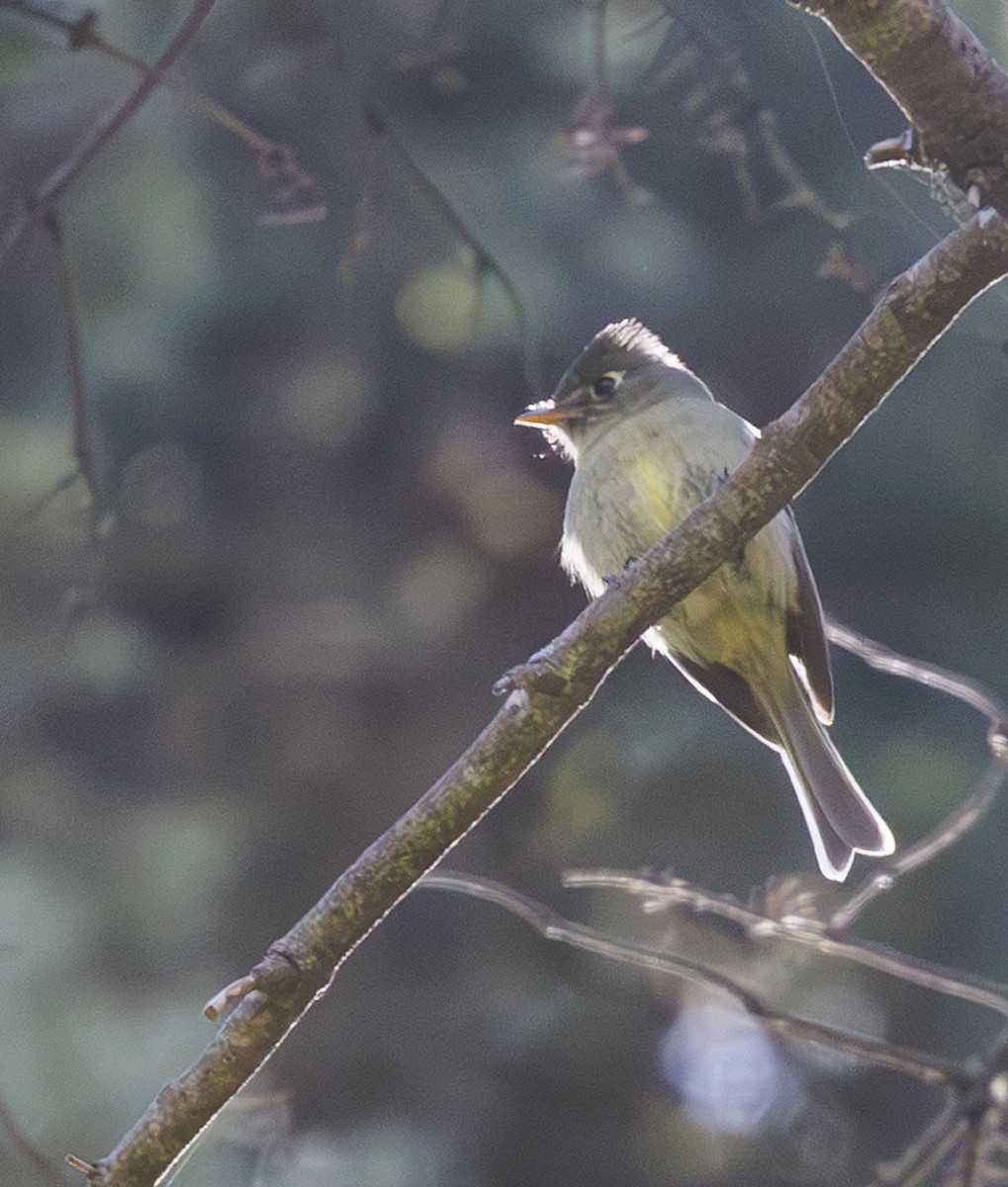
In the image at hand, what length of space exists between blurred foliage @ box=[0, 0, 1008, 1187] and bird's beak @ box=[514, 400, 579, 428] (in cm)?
16

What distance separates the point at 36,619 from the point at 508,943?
121 cm

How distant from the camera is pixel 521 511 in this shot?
3295mm

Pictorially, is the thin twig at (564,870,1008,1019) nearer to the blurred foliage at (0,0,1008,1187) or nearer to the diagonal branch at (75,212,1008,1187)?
the diagonal branch at (75,212,1008,1187)

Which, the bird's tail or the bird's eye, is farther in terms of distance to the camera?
the bird's eye

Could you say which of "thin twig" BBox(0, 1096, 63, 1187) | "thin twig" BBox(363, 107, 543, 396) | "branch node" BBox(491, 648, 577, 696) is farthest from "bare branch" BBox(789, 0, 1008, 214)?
"thin twig" BBox(0, 1096, 63, 1187)

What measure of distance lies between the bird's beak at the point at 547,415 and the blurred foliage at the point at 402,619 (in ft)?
0.51

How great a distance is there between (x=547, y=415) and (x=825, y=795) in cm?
78

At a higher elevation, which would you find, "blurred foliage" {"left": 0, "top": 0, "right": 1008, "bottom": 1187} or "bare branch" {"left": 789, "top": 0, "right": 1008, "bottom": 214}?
"blurred foliage" {"left": 0, "top": 0, "right": 1008, "bottom": 1187}

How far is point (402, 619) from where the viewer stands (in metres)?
3.40

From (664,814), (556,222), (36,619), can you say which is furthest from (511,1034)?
(556,222)

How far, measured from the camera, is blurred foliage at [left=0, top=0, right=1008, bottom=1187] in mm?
3057

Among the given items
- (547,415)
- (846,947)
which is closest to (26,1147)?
(846,947)

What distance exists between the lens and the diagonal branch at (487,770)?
5.00 feet

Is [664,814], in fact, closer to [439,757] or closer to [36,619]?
[439,757]
